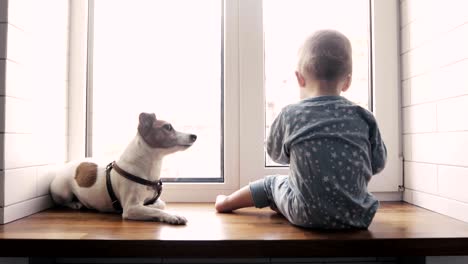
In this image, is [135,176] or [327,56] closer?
[327,56]

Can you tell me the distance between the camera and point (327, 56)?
0.98 m

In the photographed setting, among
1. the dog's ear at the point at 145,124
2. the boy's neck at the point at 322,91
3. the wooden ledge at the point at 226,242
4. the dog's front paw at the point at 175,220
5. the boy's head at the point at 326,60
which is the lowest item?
the wooden ledge at the point at 226,242

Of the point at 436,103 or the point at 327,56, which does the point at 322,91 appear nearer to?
the point at 327,56

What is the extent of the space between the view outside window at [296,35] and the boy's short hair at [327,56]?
39 cm

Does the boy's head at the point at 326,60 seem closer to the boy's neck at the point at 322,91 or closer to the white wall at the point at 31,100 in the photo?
the boy's neck at the point at 322,91

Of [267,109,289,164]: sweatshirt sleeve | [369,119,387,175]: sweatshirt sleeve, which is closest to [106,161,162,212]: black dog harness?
[267,109,289,164]: sweatshirt sleeve

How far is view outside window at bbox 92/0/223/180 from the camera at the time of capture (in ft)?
4.61

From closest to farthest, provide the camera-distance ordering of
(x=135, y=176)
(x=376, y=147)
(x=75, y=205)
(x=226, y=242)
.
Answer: (x=226, y=242)
(x=376, y=147)
(x=135, y=176)
(x=75, y=205)

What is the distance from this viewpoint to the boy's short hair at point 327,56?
98 cm

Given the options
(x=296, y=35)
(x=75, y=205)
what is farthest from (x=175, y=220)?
(x=296, y=35)

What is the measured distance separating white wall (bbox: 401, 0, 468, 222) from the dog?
2.40ft

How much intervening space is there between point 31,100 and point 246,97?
2.21 feet

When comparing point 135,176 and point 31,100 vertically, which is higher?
point 31,100

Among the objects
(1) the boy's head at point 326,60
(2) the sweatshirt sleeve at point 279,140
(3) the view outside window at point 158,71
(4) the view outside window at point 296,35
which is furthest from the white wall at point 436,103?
(3) the view outside window at point 158,71
